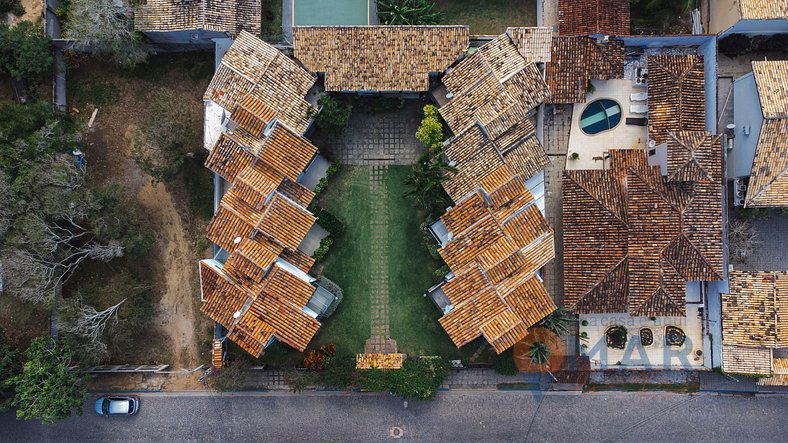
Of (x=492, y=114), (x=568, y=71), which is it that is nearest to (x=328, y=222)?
(x=492, y=114)

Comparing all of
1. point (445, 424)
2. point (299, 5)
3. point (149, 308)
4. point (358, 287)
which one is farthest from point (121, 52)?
point (445, 424)

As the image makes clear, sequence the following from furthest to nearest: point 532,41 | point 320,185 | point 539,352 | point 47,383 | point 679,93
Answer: point 320,185
point 679,93
point 539,352
point 532,41
point 47,383

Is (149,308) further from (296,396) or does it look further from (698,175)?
(698,175)

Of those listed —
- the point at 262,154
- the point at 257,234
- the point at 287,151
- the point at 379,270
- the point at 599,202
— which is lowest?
the point at 379,270

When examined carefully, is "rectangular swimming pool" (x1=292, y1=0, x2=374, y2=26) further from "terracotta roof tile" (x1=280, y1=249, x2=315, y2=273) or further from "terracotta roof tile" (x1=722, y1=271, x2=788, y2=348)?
"terracotta roof tile" (x1=722, y1=271, x2=788, y2=348)

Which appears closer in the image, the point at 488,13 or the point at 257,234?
the point at 257,234

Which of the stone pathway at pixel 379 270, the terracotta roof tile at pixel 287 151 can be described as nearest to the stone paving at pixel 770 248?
the stone pathway at pixel 379 270

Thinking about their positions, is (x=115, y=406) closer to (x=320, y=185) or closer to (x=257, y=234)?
(x=257, y=234)
